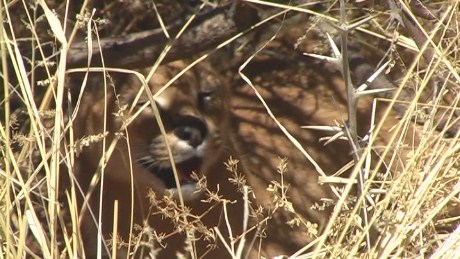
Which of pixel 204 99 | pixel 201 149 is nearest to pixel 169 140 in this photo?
pixel 201 149

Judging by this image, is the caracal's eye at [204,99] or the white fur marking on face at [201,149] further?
the caracal's eye at [204,99]

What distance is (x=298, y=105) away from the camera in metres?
3.65

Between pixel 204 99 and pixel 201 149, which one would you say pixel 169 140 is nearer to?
Result: pixel 201 149

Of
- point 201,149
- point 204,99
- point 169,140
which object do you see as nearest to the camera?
point 169,140

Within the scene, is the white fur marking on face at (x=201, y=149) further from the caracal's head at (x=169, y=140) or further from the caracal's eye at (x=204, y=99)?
the caracal's eye at (x=204, y=99)

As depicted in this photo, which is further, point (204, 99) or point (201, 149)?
point (204, 99)

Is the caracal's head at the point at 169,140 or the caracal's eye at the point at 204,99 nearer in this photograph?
the caracal's head at the point at 169,140

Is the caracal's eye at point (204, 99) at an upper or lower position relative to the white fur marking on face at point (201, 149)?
upper

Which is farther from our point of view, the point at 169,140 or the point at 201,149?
the point at 201,149

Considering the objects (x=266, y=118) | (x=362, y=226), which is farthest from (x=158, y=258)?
(x=362, y=226)

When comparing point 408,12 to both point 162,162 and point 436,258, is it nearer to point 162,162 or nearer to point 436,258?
point 436,258

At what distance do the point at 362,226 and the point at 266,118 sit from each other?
1484mm

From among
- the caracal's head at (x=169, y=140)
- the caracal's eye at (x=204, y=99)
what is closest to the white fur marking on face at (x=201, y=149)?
the caracal's head at (x=169, y=140)

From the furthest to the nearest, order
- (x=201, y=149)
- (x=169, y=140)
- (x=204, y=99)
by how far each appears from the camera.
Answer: (x=204, y=99), (x=201, y=149), (x=169, y=140)
